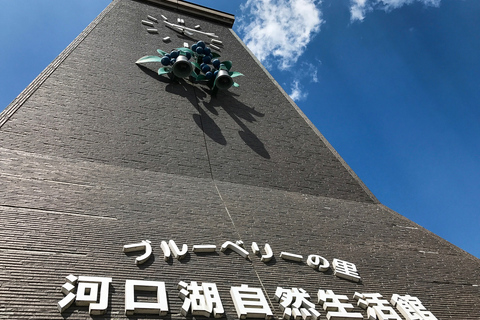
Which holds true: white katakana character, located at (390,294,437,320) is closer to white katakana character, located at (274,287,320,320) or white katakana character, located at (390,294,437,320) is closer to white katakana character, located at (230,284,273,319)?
white katakana character, located at (274,287,320,320)

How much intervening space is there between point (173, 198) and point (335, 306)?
1869 millimetres

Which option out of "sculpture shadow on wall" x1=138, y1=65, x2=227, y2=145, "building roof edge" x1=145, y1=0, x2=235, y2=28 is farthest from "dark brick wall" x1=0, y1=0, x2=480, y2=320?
"building roof edge" x1=145, y1=0, x2=235, y2=28

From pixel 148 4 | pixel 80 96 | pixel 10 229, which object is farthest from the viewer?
pixel 148 4

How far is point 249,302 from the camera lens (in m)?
2.82

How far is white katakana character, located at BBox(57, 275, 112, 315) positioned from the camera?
2334 millimetres

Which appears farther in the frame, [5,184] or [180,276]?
[5,184]

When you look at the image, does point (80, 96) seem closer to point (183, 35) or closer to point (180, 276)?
point (180, 276)

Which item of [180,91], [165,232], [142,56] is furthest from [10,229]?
[142,56]

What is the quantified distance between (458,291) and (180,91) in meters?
4.60

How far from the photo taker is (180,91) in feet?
20.5

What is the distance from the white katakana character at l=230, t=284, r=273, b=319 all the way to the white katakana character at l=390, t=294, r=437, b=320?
3.88 ft

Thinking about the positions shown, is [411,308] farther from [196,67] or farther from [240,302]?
[196,67]

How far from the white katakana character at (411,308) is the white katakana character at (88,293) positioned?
230cm

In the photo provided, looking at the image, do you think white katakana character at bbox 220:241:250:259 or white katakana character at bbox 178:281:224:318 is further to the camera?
white katakana character at bbox 220:241:250:259
